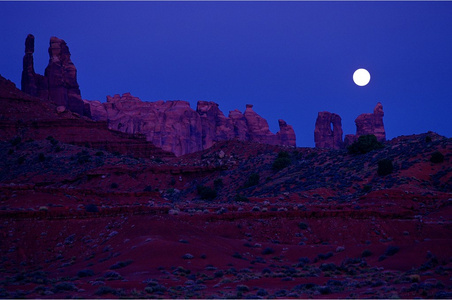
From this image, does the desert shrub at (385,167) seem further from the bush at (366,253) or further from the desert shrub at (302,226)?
the bush at (366,253)

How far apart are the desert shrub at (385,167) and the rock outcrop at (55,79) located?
7502 centimetres

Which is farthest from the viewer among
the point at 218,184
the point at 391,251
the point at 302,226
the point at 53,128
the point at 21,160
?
the point at 53,128

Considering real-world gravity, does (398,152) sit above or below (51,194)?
above

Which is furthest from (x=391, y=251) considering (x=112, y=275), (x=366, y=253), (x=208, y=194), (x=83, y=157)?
(x=83, y=157)

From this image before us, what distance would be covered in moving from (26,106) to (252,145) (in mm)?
37503

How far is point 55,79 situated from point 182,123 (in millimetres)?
43105

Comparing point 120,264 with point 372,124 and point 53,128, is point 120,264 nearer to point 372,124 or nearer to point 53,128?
point 53,128

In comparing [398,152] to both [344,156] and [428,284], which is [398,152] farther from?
[428,284]

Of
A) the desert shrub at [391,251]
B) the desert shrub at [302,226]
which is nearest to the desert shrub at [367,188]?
the desert shrub at [302,226]

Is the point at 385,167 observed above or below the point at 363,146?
below

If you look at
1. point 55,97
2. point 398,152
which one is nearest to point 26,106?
point 55,97

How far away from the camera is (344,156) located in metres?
50.2

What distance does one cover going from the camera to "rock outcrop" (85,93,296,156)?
445 ft

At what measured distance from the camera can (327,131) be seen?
136125mm
